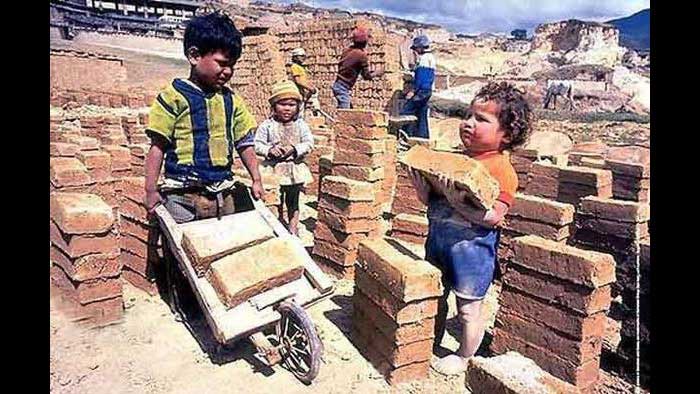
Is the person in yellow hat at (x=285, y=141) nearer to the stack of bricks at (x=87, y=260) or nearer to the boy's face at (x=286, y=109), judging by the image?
the boy's face at (x=286, y=109)

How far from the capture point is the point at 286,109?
195 inches

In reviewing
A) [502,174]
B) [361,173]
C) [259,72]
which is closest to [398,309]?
[502,174]

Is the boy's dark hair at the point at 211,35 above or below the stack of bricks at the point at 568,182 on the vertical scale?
above

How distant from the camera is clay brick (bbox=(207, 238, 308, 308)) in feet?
9.86

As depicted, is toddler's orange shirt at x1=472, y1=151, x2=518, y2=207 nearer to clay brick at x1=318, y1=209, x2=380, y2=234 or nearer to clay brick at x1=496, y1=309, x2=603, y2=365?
clay brick at x1=496, y1=309, x2=603, y2=365

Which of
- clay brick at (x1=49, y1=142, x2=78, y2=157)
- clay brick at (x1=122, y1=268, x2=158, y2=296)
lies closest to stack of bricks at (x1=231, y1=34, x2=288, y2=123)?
clay brick at (x1=49, y1=142, x2=78, y2=157)

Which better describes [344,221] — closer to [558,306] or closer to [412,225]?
[412,225]

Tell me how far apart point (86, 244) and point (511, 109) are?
2.71 metres

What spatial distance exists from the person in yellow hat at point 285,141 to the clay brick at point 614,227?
2384mm

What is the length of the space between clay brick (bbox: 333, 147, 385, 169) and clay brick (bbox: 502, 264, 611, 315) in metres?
2.42

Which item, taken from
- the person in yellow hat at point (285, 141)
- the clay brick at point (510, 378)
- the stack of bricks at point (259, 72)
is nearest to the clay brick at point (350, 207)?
the person in yellow hat at point (285, 141)

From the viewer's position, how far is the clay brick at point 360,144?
5.51 metres

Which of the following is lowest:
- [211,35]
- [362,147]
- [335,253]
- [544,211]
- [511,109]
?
[335,253]
